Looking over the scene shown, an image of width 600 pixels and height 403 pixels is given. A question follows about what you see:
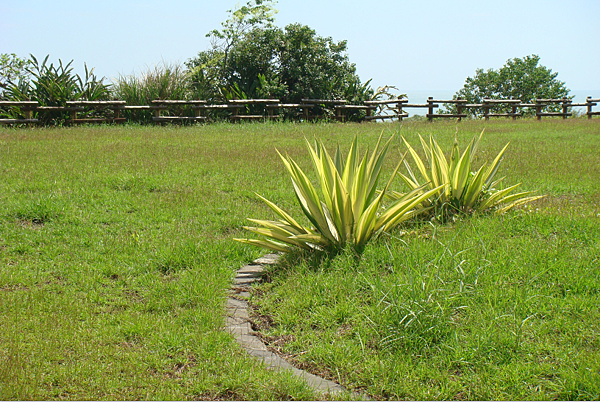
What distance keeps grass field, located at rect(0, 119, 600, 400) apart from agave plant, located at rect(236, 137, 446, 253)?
21 centimetres

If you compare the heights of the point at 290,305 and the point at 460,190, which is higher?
the point at 460,190

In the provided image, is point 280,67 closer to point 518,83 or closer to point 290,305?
point 290,305

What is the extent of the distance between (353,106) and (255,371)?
18.7 metres

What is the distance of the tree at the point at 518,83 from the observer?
3950cm

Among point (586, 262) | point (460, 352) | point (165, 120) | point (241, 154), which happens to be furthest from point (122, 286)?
point (165, 120)

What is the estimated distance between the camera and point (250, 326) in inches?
151

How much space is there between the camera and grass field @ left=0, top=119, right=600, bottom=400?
3021 mm

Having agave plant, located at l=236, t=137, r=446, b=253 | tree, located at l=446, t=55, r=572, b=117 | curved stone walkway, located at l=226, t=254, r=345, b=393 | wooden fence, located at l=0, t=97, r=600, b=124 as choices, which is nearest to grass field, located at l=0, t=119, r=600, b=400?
curved stone walkway, located at l=226, t=254, r=345, b=393

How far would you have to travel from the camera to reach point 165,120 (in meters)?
17.8

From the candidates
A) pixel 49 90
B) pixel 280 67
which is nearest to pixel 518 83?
pixel 280 67

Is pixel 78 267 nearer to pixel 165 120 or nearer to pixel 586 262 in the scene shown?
pixel 586 262

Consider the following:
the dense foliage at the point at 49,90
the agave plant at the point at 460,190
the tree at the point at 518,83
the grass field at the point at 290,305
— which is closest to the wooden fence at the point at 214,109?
the dense foliage at the point at 49,90

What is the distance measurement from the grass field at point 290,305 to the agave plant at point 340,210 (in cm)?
21

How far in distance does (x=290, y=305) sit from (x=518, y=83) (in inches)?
1617
